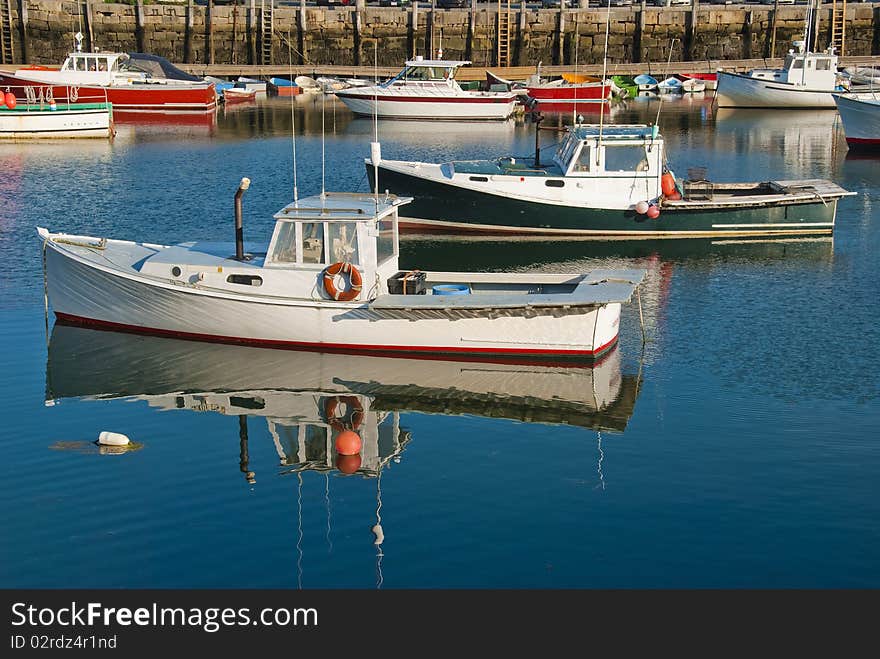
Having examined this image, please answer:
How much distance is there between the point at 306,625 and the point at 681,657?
159 inches

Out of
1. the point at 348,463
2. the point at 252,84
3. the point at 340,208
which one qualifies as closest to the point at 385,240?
the point at 340,208

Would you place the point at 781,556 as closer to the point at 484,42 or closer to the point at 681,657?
the point at 681,657

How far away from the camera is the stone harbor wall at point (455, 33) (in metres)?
77.4

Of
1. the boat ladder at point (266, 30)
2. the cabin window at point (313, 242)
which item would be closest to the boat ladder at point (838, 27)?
the boat ladder at point (266, 30)

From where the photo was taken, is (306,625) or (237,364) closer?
(306,625)

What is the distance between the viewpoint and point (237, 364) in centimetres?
2180

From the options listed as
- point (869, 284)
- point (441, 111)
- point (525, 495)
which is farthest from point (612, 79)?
point (525, 495)

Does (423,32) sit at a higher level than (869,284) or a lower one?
higher

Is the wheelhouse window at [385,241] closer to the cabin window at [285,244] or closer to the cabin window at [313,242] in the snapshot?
the cabin window at [313,242]

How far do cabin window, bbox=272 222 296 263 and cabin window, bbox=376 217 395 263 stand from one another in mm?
1567

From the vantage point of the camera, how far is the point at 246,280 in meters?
21.6

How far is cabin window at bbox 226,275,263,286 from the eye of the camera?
21516mm

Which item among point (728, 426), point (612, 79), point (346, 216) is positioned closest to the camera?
point (728, 426)

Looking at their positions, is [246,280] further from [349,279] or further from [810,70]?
[810,70]
